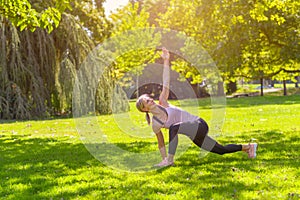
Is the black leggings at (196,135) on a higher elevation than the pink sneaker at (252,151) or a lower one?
higher

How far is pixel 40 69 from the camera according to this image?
588 inches

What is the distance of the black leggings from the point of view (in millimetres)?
4828

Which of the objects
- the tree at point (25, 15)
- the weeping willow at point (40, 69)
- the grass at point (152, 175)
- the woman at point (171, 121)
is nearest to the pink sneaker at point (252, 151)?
the grass at point (152, 175)

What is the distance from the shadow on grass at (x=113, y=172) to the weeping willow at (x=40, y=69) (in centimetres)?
731

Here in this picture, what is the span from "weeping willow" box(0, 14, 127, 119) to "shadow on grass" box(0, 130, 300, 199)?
7.31 m

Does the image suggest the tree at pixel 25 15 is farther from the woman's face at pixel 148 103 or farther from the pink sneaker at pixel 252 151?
the pink sneaker at pixel 252 151

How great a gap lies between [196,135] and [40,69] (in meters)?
11.1

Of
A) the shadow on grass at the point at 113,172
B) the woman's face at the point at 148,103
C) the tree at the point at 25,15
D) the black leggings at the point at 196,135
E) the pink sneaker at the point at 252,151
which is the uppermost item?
the tree at the point at 25,15

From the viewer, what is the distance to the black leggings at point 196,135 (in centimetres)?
483

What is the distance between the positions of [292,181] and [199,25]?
8.02 m

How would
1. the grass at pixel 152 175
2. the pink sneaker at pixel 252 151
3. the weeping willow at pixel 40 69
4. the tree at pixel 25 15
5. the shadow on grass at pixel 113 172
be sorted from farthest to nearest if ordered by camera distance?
the weeping willow at pixel 40 69 < the tree at pixel 25 15 < the pink sneaker at pixel 252 151 < the shadow on grass at pixel 113 172 < the grass at pixel 152 175

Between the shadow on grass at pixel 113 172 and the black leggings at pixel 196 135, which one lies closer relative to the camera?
the shadow on grass at pixel 113 172

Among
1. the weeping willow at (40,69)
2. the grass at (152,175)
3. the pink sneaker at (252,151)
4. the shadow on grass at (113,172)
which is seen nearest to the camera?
the grass at (152,175)

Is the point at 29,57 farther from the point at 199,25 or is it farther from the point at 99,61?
the point at 199,25
